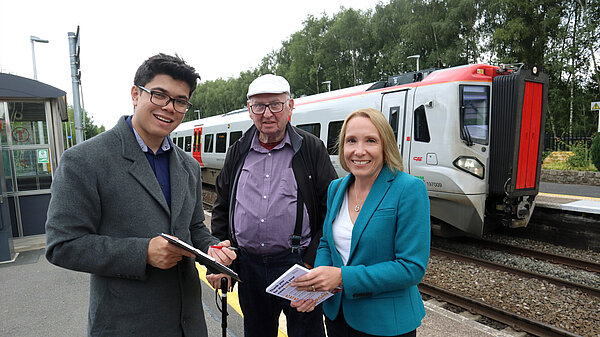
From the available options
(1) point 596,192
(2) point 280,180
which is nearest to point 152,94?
(2) point 280,180

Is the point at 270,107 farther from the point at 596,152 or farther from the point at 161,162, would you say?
the point at 596,152

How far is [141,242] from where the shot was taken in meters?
1.48

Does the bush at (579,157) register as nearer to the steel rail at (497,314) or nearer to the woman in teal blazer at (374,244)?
the steel rail at (497,314)

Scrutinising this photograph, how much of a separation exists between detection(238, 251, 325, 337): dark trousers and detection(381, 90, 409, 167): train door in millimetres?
5179

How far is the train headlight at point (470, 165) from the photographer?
20.7 feet

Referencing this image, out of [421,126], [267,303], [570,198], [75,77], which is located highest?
[75,77]

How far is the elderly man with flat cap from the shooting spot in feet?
7.69

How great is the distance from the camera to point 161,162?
1.78 m

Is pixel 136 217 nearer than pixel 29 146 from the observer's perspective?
Yes

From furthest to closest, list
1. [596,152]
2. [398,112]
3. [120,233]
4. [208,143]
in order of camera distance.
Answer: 1. [208,143]
2. [596,152]
3. [398,112]
4. [120,233]

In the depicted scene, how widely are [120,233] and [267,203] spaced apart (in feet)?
3.22

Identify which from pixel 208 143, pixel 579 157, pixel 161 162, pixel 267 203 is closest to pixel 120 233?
pixel 161 162

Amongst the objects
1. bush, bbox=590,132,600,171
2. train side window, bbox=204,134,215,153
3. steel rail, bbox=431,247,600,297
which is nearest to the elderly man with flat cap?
steel rail, bbox=431,247,600,297

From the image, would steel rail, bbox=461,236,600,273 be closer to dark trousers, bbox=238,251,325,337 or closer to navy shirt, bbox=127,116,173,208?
dark trousers, bbox=238,251,325,337
